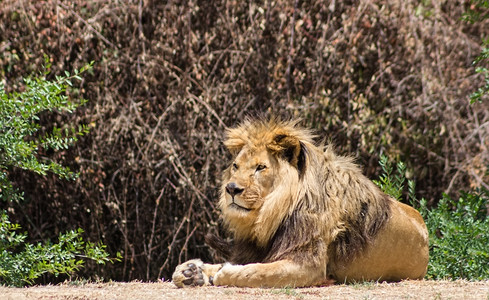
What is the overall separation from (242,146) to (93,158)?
3.19 metres

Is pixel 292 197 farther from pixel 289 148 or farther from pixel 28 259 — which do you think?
pixel 28 259

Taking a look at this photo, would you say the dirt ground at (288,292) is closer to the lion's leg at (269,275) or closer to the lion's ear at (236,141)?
the lion's leg at (269,275)

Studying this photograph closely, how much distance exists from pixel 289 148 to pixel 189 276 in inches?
45.3

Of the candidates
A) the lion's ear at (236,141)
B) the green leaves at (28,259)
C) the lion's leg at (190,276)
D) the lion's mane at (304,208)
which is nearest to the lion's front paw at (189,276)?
the lion's leg at (190,276)

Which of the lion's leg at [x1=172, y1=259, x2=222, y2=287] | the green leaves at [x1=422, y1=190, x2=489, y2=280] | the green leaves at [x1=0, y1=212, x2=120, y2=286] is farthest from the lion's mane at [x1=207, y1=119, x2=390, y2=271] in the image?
the green leaves at [x1=0, y1=212, x2=120, y2=286]

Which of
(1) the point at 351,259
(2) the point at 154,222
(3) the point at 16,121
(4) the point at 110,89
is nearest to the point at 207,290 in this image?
(1) the point at 351,259

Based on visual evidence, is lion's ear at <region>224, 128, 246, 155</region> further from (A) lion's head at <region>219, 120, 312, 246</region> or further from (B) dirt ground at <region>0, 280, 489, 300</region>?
(B) dirt ground at <region>0, 280, 489, 300</region>

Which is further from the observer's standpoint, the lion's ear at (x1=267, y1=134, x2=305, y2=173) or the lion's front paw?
the lion's ear at (x1=267, y1=134, x2=305, y2=173)

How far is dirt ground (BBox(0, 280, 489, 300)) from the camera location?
4270mm

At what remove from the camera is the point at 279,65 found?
323 inches

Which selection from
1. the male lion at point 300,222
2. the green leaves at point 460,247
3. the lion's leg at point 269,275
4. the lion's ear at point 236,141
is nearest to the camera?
the lion's leg at point 269,275

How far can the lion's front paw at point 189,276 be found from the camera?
4.93 m

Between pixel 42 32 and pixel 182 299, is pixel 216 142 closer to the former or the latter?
pixel 42 32

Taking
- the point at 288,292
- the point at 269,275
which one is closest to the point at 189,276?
the point at 269,275
